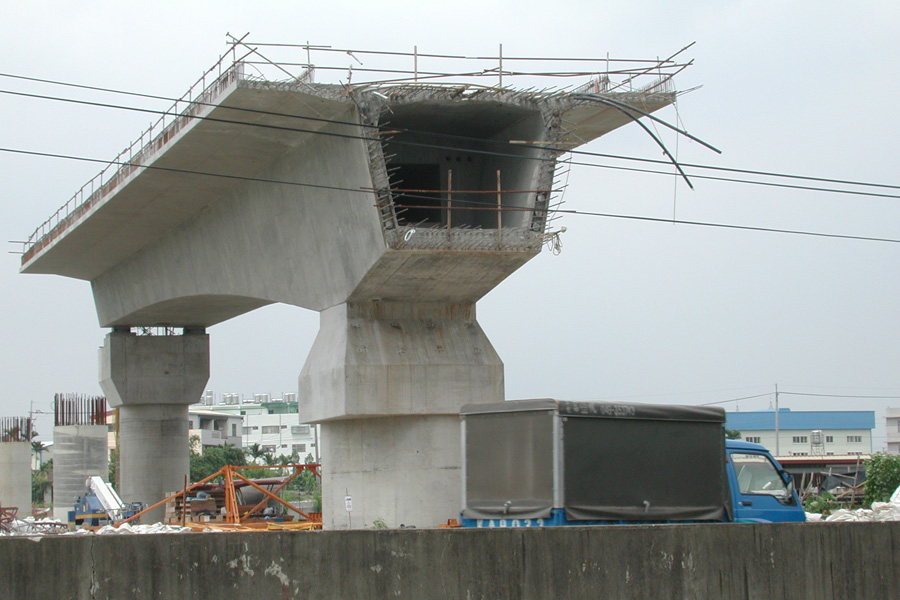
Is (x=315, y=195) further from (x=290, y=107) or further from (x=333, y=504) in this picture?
(x=333, y=504)

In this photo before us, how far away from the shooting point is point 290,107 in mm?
23406

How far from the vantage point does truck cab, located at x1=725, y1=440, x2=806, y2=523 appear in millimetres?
17250

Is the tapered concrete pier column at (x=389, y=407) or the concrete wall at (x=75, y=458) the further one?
the concrete wall at (x=75, y=458)

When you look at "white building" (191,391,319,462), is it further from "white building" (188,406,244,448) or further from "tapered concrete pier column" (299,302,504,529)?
"tapered concrete pier column" (299,302,504,529)

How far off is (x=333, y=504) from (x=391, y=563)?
17.1m

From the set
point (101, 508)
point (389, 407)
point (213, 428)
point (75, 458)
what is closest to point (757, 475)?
point (389, 407)

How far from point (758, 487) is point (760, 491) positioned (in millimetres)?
68

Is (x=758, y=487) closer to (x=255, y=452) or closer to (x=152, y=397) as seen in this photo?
(x=152, y=397)

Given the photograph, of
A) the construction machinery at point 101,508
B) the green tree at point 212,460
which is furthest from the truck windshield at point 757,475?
the green tree at point 212,460

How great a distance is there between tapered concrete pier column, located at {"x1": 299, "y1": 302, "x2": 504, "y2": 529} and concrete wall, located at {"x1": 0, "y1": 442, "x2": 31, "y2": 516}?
2986cm

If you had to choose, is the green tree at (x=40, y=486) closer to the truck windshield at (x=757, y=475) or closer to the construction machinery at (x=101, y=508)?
the construction machinery at (x=101, y=508)

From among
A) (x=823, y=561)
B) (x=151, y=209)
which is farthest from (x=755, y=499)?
(x=151, y=209)

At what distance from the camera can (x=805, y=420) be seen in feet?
386

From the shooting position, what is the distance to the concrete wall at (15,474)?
5131 cm
